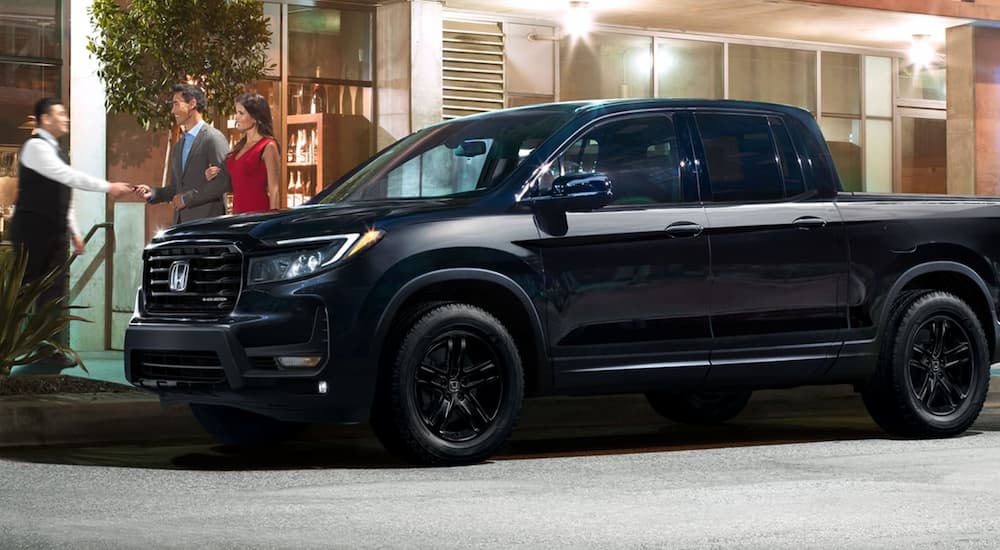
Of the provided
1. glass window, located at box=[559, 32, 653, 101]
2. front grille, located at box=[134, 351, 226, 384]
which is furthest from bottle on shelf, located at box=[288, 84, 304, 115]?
front grille, located at box=[134, 351, 226, 384]

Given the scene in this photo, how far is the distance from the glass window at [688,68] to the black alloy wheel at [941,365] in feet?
49.1

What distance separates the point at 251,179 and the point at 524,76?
12.0 metres

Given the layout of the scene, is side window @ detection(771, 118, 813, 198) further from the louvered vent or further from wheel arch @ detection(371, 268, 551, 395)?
the louvered vent

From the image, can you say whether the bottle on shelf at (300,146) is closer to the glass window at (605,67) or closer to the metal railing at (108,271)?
the metal railing at (108,271)

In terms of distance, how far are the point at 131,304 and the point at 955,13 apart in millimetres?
13754

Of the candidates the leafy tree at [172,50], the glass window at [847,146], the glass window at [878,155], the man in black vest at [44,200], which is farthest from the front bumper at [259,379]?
the glass window at [878,155]

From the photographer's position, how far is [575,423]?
12.1 meters

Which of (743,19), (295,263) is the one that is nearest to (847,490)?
(295,263)

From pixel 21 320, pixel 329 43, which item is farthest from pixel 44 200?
pixel 329 43

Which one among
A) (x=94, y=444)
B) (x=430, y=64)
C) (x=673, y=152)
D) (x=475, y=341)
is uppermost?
(x=430, y=64)

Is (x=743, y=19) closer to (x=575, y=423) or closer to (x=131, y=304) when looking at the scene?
(x=131, y=304)

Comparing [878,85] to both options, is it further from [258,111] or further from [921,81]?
[258,111]

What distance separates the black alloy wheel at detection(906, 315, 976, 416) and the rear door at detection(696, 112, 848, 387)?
76 cm

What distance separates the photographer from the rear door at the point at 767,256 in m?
10.1
